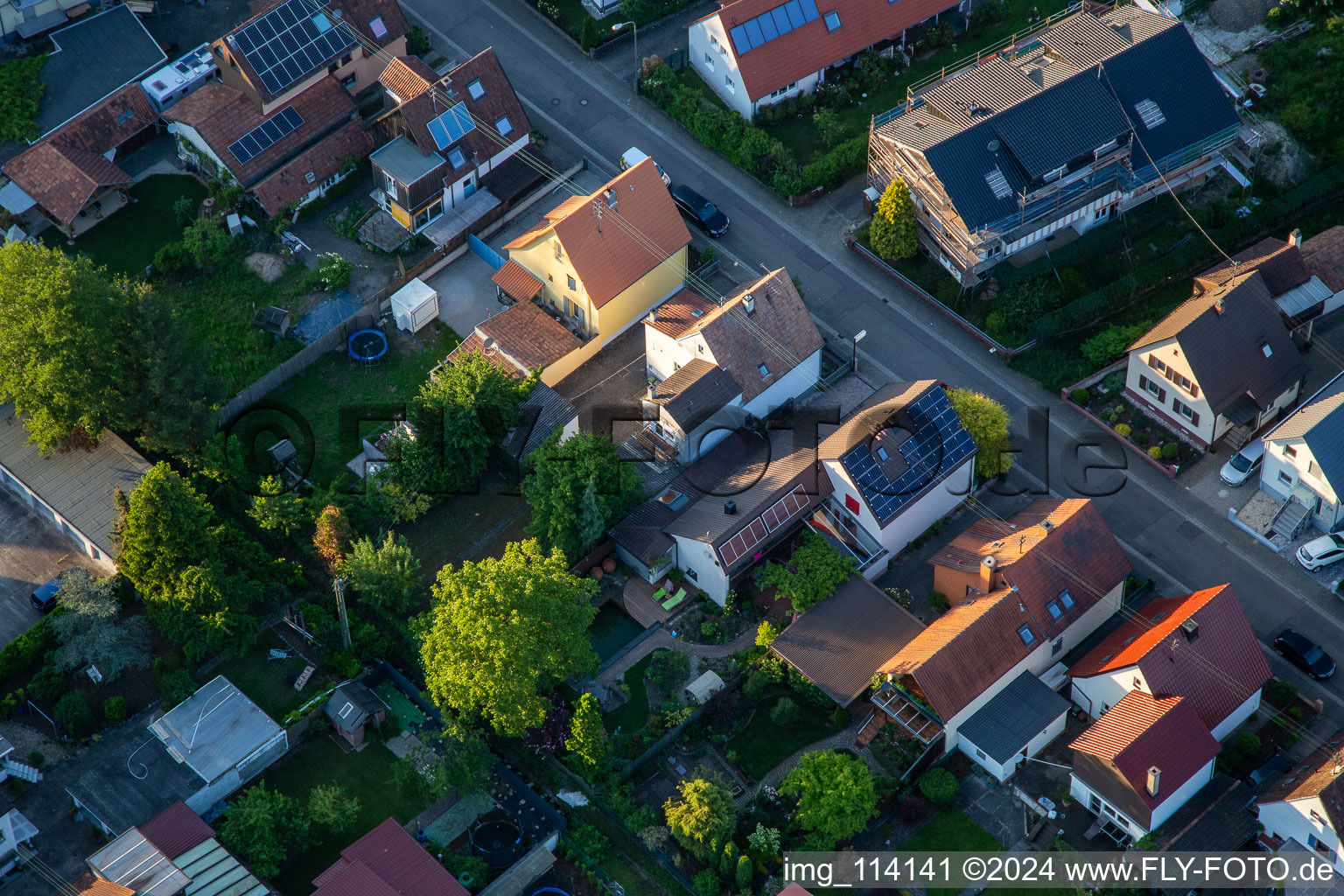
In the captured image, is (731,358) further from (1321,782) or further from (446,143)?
(1321,782)

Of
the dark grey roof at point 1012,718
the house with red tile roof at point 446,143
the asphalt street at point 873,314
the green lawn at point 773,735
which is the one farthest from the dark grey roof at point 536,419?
the dark grey roof at point 1012,718

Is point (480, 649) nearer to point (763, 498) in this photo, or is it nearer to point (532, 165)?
point (763, 498)

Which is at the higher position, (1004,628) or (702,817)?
(702,817)

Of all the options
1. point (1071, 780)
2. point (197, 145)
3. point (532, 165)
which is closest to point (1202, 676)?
point (1071, 780)

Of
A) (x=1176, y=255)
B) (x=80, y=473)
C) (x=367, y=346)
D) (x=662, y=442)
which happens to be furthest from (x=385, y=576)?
(x=1176, y=255)

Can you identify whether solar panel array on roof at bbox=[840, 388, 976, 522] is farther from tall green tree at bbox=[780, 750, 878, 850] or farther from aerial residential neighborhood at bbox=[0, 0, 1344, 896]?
tall green tree at bbox=[780, 750, 878, 850]

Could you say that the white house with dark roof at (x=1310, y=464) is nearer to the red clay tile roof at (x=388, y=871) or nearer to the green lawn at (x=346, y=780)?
the red clay tile roof at (x=388, y=871)
